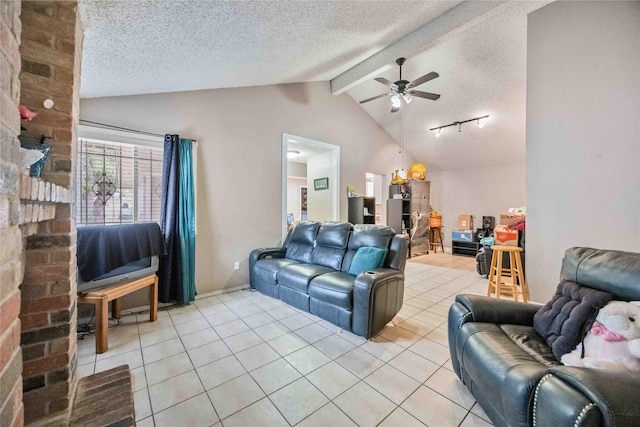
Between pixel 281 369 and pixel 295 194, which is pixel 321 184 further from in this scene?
pixel 281 369

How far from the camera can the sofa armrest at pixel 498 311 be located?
171 centimetres

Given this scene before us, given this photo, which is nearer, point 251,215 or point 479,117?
point 251,215

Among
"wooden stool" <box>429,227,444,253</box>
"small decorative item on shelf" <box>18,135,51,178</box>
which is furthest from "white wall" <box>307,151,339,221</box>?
"small decorative item on shelf" <box>18,135,51,178</box>

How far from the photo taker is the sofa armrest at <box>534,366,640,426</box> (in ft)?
2.63

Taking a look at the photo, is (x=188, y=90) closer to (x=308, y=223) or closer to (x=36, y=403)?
(x=308, y=223)

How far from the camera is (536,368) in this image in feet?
3.85

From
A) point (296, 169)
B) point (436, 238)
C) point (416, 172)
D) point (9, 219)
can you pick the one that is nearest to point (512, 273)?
point (416, 172)

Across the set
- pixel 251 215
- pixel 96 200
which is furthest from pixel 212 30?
pixel 251 215

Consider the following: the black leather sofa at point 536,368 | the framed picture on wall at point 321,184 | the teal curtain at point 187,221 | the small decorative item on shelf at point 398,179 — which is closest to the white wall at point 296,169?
the framed picture on wall at point 321,184

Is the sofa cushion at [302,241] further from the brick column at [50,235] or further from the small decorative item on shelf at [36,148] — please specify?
the small decorative item on shelf at [36,148]

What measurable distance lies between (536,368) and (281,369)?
158cm

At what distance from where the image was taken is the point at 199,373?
188 cm

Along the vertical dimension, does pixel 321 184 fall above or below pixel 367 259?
above

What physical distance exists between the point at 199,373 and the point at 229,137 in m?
2.90
